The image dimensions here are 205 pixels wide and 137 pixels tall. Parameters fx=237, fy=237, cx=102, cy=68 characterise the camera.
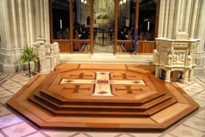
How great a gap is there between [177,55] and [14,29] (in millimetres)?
5139

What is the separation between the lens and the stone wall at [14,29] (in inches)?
295

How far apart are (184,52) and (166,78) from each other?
873mm

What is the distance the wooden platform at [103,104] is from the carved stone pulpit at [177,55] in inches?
21.5

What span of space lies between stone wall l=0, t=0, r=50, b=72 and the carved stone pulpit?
4.45m

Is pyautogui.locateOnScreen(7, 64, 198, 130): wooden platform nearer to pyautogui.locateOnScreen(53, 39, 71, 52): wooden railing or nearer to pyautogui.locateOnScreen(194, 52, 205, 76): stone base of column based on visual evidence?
pyautogui.locateOnScreen(194, 52, 205, 76): stone base of column

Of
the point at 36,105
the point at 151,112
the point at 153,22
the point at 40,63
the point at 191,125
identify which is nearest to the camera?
the point at 191,125

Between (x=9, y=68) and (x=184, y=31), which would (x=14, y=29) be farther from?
(x=184, y=31)

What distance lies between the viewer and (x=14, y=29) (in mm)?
7680

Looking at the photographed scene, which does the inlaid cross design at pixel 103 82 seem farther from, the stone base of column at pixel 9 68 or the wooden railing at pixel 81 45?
the wooden railing at pixel 81 45

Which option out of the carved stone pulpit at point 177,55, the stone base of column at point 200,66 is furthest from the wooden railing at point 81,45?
the stone base of column at point 200,66

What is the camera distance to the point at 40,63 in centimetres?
737

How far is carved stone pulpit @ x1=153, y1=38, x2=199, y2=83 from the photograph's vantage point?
640 cm

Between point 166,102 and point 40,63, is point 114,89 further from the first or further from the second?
point 40,63

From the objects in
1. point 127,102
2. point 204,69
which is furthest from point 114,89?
point 204,69
